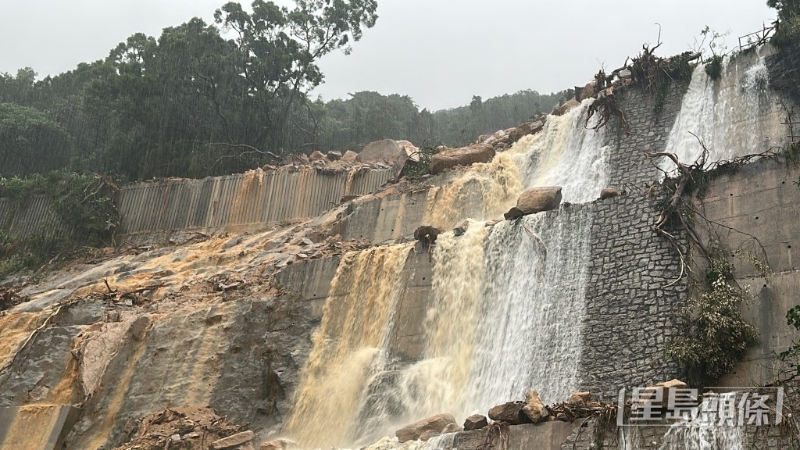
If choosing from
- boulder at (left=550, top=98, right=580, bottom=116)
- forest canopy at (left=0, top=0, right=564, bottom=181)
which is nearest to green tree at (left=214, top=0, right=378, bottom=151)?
forest canopy at (left=0, top=0, right=564, bottom=181)

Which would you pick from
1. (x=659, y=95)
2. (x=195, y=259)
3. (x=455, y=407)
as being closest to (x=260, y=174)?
(x=195, y=259)

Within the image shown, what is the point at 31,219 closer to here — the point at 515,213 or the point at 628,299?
the point at 515,213

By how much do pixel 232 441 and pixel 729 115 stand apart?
44.6 ft

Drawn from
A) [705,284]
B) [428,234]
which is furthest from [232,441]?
[705,284]

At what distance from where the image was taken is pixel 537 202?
18.0 metres

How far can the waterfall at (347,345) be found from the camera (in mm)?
16984

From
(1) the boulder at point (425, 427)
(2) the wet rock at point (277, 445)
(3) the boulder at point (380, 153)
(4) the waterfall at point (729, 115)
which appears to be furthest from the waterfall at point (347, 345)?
(3) the boulder at point (380, 153)

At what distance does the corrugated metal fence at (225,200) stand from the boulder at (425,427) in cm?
1367

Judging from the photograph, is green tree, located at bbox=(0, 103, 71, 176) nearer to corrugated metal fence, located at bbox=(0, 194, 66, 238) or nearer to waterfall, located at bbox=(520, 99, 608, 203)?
corrugated metal fence, located at bbox=(0, 194, 66, 238)

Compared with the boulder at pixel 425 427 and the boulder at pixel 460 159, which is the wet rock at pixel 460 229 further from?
the boulder at pixel 425 427

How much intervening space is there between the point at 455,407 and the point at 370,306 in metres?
3.75

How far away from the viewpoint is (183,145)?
108 ft

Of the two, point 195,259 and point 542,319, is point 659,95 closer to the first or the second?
point 542,319

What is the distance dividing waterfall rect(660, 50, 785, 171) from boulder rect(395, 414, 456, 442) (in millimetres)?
9429
